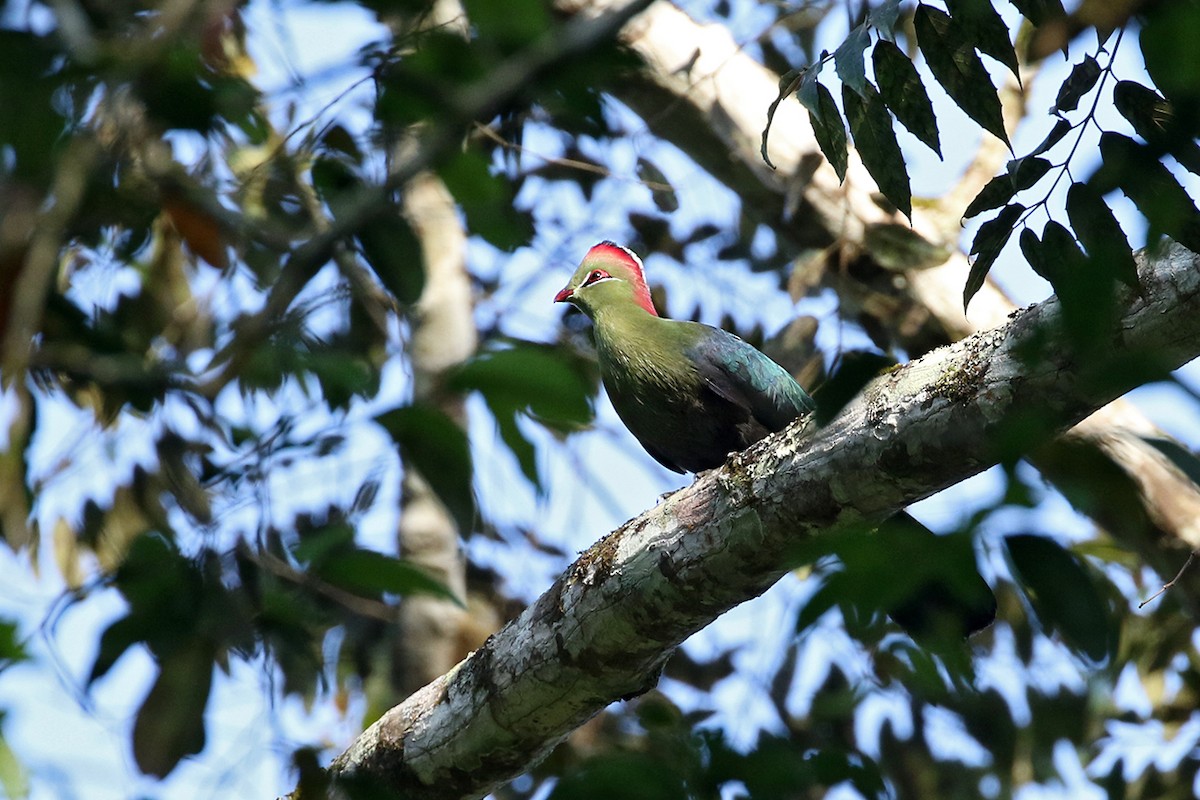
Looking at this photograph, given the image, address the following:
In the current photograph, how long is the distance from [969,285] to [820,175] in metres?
2.94

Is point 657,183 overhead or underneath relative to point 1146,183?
overhead

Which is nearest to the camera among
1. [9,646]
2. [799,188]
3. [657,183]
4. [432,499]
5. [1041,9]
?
[9,646]

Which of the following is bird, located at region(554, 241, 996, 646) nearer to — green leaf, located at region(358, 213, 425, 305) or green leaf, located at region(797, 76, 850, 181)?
green leaf, located at region(797, 76, 850, 181)

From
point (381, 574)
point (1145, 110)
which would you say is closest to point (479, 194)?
point (381, 574)

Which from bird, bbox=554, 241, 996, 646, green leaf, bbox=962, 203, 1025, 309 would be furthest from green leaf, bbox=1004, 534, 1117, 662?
bird, bbox=554, 241, 996, 646

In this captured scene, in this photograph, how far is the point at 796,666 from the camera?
17.5ft

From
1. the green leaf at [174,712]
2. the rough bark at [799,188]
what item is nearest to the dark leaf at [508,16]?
the green leaf at [174,712]

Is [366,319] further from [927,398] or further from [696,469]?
[927,398]

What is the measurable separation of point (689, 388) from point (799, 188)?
3.51ft

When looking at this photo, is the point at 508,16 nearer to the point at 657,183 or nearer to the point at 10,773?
the point at 10,773

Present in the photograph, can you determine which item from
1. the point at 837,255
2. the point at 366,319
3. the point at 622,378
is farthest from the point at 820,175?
the point at 366,319

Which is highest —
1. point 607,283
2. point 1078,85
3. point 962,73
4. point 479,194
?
point 607,283

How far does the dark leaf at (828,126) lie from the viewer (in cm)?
Answer: 192

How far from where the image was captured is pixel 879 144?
1.88 meters
